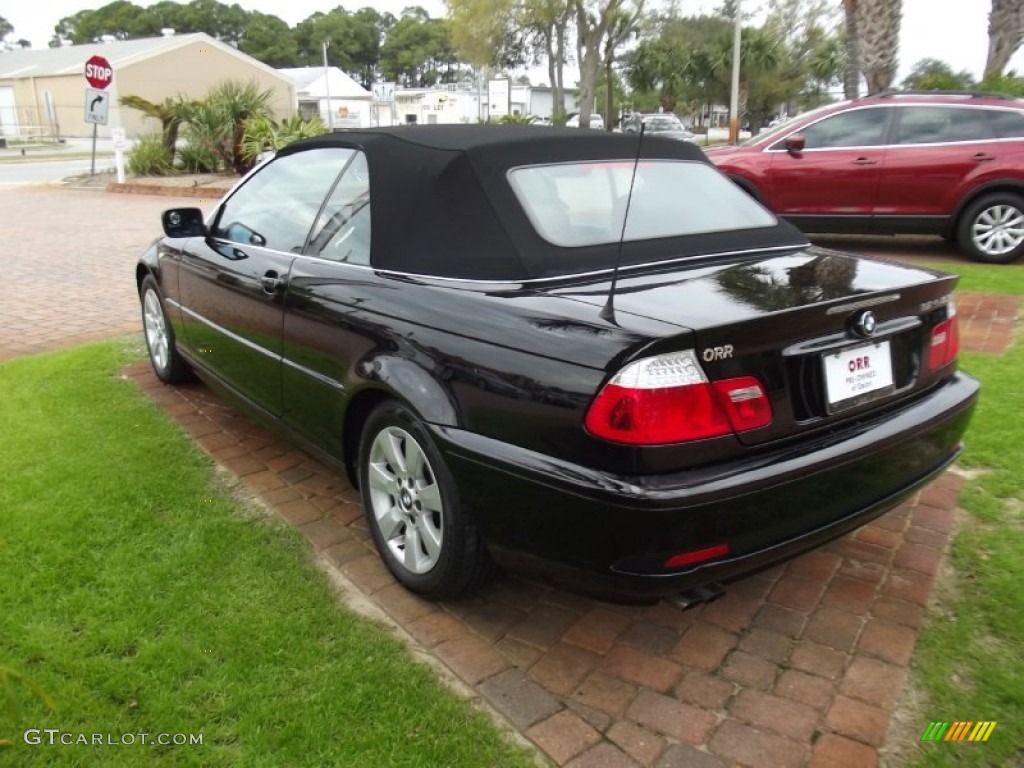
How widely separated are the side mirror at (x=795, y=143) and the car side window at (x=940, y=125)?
0.92 m

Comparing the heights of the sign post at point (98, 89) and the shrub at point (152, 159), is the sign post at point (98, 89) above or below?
above

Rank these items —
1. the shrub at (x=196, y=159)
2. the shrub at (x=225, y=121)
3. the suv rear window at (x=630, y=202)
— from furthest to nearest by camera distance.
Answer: the shrub at (x=196, y=159)
the shrub at (x=225, y=121)
the suv rear window at (x=630, y=202)

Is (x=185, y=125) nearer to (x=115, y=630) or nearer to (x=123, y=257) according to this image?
(x=123, y=257)

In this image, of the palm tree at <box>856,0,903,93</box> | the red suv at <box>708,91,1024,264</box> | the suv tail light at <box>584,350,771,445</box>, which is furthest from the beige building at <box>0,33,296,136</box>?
the suv tail light at <box>584,350,771,445</box>

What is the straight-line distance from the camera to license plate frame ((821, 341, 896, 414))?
236 centimetres

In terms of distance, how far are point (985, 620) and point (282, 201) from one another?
127 inches

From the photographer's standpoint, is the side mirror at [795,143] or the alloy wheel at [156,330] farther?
the side mirror at [795,143]

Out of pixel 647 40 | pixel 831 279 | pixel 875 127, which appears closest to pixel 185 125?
pixel 875 127

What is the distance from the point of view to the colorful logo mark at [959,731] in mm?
2191

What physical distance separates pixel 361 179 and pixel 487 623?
5.72ft

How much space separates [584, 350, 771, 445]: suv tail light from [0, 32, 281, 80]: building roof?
170 feet

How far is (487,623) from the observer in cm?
274

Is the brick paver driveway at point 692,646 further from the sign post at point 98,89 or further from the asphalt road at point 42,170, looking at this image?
the asphalt road at point 42,170

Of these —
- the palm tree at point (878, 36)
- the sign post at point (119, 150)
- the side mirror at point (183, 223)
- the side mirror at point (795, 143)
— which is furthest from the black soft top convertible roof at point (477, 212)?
the sign post at point (119, 150)
